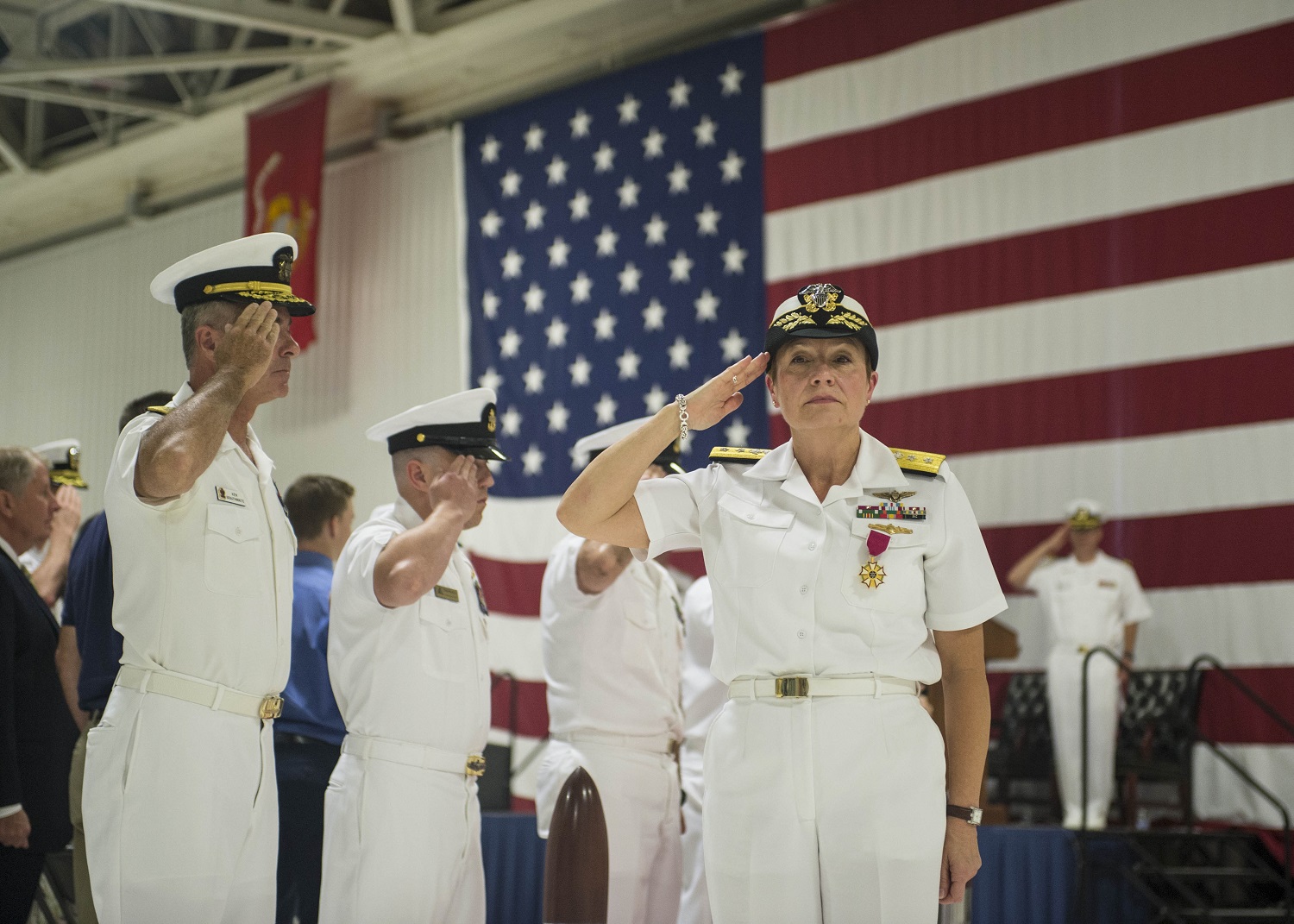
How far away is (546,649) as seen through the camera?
4152 millimetres

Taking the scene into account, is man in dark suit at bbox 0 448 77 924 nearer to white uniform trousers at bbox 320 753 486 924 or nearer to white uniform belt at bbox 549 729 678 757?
white uniform trousers at bbox 320 753 486 924

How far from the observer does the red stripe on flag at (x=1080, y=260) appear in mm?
6922

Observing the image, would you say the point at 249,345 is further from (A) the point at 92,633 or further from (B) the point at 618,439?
(B) the point at 618,439

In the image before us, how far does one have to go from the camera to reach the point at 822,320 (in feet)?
8.01

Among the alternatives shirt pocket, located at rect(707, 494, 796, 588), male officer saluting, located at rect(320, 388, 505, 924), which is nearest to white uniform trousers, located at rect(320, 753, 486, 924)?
male officer saluting, located at rect(320, 388, 505, 924)

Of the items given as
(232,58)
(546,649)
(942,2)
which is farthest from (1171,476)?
(232,58)

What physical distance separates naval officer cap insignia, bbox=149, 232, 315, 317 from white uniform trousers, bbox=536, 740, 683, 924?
1825mm

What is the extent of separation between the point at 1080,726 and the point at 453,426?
15.2ft

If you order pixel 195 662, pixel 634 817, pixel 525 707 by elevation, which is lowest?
pixel 525 707

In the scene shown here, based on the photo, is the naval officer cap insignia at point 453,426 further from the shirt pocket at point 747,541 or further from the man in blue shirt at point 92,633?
the shirt pocket at point 747,541

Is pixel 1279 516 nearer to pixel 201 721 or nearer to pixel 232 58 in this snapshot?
pixel 201 721

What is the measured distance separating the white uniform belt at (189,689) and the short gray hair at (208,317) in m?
0.65

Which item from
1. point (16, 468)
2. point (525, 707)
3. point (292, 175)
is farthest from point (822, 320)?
point (292, 175)

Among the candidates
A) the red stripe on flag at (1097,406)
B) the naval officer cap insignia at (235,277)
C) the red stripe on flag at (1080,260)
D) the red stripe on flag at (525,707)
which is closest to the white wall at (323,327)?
the red stripe on flag at (525,707)
